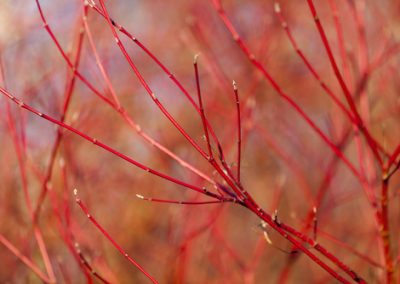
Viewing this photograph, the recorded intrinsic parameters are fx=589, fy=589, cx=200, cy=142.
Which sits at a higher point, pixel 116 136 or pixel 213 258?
pixel 116 136

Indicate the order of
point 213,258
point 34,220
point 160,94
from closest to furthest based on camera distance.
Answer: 1. point 34,220
2. point 213,258
3. point 160,94

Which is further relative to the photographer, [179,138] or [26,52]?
[179,138]

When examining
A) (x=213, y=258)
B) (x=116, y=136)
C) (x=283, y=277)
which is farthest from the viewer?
(x=116, y=136)

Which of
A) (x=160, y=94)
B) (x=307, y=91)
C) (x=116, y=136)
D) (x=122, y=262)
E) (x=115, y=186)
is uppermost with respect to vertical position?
(x=307, y=91)

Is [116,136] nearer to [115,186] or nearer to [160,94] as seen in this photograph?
[115,186]

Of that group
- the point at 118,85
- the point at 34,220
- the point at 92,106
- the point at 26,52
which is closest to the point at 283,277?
the point at 34,220

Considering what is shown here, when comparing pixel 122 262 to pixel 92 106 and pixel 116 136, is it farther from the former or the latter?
pixel 92 106
